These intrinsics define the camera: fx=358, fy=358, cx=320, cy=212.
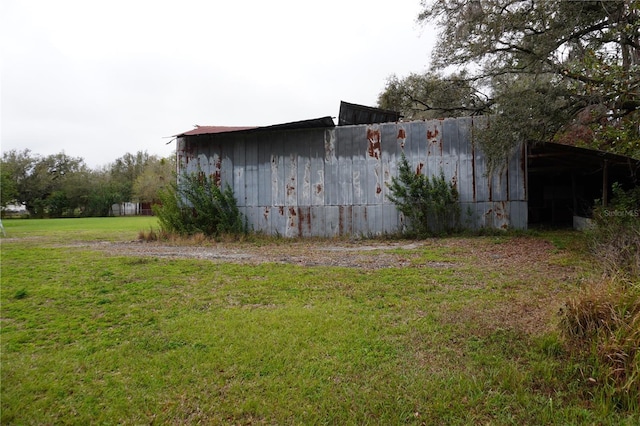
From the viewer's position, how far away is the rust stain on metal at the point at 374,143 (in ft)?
37.4

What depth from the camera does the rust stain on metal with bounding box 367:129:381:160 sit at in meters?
11.4

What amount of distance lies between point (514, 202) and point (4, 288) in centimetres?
1183

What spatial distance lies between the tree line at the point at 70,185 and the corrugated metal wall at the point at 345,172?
28.1 m

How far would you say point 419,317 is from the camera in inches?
155

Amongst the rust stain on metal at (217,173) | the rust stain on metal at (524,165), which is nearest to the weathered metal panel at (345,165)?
the rust stain on metal at (217,173)

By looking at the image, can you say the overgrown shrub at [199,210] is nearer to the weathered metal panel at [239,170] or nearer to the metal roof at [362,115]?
the weathered metal panel at [239,170]

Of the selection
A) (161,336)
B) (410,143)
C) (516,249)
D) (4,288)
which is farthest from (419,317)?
(410,143)

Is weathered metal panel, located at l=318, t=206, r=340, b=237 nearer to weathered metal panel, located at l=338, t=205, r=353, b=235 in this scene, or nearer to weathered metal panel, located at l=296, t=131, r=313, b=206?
weathered metal panel, located at l=338, t=205, r=353, b=235

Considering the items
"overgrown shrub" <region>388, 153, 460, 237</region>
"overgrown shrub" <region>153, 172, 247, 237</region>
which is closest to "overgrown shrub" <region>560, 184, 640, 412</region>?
"overgrown shrub" <region>388, 153, 460, 237</region>

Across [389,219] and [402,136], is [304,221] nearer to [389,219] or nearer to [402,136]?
[389,219]

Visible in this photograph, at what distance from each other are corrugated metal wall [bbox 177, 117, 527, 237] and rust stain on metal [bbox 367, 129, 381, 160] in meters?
0.03

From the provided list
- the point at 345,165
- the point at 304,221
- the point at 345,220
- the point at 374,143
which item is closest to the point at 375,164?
the point at 374,143

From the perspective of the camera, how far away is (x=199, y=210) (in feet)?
38.1

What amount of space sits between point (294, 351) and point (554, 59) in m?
8.75
